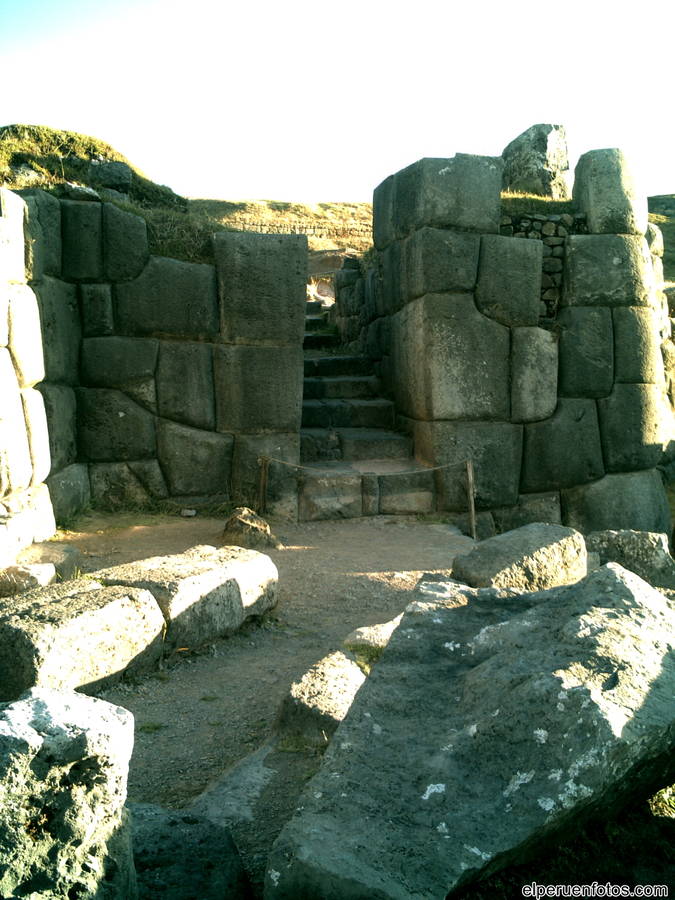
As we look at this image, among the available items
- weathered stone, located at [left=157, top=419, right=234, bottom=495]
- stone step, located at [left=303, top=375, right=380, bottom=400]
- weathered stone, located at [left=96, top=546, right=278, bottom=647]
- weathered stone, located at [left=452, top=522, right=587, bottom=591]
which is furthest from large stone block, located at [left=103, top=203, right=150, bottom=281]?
weathered stone, located at [left=452, top=522, right=587, bottom=591]

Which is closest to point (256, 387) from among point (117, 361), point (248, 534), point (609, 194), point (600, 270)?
point (117, 361)

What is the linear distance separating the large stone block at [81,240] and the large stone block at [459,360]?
3140 mm

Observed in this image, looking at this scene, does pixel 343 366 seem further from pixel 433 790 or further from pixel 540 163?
pixel 433 790

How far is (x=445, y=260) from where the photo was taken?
805cm

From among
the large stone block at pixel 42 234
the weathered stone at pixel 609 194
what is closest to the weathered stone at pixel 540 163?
the weathered stone at pixel 609 194

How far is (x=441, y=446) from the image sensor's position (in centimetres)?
823

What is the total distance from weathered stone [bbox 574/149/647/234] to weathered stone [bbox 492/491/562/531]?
9.28 feet

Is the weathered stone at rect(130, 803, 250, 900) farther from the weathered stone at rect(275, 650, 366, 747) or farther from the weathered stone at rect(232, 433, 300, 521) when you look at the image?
the weathered stone at rect(232, 433, 300, 521)

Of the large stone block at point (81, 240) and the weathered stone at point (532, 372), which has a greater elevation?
the large stone block at point (81, 240)

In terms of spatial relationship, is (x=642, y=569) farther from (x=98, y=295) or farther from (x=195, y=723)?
(x=98, y=295)

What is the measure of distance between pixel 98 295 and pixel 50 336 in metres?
0.85

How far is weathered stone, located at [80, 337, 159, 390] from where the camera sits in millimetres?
7641

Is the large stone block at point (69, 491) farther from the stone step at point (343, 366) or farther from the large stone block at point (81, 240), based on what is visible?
the stone step at point (343, 366)

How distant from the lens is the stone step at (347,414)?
9484mm
